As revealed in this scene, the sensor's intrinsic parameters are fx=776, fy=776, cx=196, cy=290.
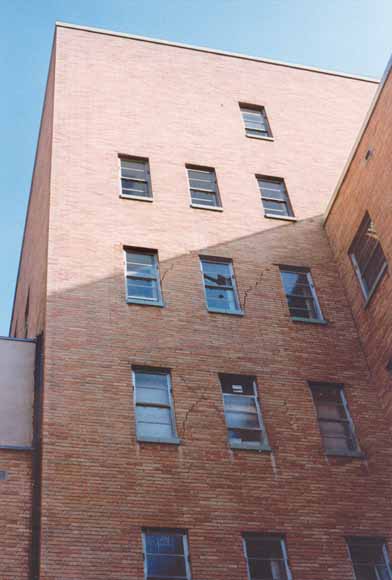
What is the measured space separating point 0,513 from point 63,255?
7.52 m

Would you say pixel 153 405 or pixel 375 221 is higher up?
pixel 375 221

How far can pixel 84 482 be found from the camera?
16.1 meters

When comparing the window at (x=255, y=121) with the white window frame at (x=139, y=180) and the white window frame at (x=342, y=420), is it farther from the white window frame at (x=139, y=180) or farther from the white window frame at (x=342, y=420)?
the white window frame at (x=342, y=420)

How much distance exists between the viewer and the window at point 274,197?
983 inches

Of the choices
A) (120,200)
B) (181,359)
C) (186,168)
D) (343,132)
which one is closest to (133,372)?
(181,359)

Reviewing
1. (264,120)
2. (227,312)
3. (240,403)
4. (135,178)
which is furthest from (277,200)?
(240,403)

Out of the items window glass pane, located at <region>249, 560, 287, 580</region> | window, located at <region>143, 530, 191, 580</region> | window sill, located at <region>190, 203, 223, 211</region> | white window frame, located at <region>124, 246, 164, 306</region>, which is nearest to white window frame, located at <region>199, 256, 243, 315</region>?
white window frame, located at <region>124, 246, 164, 306</region>

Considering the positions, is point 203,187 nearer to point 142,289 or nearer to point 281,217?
point 281,217

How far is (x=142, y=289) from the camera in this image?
20.9 metres

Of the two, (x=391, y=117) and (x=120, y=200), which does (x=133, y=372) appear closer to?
(x=120, y=200)

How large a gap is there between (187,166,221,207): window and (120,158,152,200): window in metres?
1.41

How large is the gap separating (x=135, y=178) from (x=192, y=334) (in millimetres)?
6377

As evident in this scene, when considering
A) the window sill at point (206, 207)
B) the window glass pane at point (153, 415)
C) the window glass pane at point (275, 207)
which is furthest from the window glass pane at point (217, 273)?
the window glass pane at point (153, 415)

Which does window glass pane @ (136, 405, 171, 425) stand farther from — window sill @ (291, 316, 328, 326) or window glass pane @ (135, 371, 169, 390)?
window sill @ (291, 316, 328, 326)
